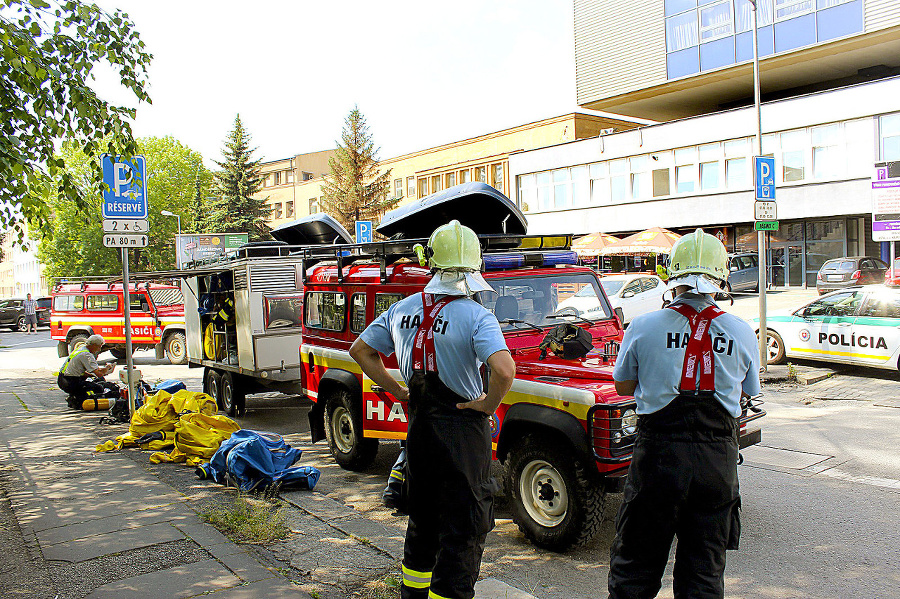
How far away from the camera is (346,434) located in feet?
24.5

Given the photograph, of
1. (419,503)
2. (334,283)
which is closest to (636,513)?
(419,503)

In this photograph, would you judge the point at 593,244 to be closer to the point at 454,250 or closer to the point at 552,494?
the point at 552,494

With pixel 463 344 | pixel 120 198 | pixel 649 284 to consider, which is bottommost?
pixel 463 344

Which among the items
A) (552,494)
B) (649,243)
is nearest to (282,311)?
(552,494)

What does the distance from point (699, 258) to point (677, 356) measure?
514 millimetres

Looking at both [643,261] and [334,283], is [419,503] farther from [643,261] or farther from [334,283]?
[643,261]

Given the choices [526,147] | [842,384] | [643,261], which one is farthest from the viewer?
[526,147]

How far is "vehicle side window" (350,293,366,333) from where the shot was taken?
7242 mm

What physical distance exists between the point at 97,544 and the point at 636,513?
3871 millimetres

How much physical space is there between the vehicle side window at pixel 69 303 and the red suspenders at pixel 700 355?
75.8 ft

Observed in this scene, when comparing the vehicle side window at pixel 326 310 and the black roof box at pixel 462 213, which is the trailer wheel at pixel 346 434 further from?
the black roof box at pixel 462 213

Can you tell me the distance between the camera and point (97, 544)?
16.2ft

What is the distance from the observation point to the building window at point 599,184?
37844 mm

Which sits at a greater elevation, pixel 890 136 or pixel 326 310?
pixel 890 136
